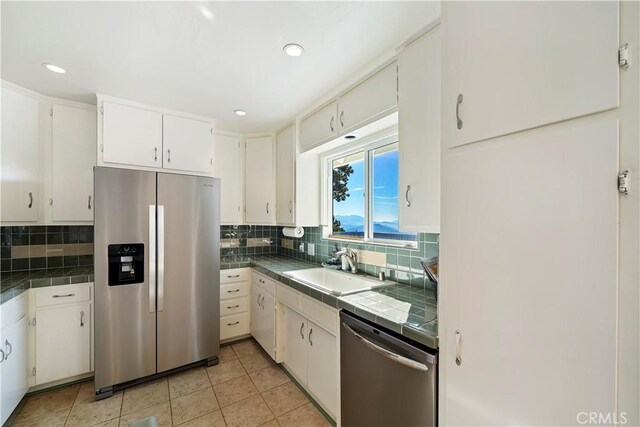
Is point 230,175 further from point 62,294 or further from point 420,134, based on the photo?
point 420,134

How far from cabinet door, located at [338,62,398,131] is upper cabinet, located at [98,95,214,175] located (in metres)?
1.52

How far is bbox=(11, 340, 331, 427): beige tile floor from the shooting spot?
179 cm

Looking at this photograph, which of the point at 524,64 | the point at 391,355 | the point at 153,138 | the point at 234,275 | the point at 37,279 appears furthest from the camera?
the point at 234,275

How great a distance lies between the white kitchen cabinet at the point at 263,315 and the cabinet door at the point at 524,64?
2123mm

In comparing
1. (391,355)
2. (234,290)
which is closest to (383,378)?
(391,355)

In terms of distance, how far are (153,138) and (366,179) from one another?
78.7 inches

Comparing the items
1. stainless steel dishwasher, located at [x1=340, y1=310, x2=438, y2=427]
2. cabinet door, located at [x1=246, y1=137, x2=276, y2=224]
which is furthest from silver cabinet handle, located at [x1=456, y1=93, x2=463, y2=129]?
cabinet door, located at [x1=246, y1=137, x2=276, y2=224]

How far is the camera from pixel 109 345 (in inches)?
80.0

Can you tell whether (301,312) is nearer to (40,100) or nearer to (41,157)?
(41,157)

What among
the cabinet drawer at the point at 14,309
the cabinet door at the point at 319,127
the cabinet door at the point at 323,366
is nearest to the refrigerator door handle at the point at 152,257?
the cabinet drawer at the point at 14,309

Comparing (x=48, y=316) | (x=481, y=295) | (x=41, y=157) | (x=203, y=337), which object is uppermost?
(x=41, y=157)

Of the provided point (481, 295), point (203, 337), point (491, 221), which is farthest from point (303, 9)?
point (203, 337)

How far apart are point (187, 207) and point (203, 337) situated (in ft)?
4.00

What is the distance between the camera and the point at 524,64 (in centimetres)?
77
